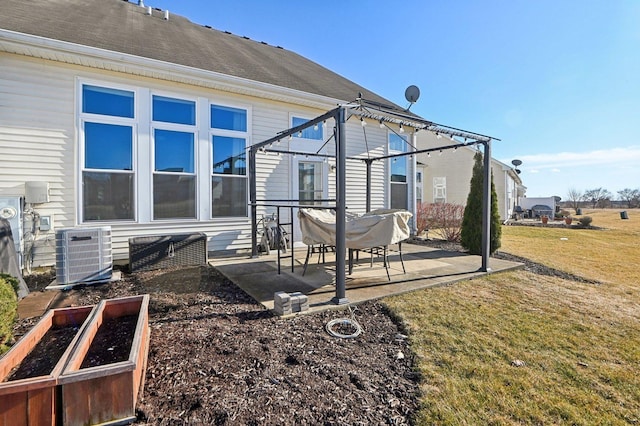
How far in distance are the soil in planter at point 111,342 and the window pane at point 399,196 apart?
8.06 m

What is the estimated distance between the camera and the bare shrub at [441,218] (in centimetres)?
980

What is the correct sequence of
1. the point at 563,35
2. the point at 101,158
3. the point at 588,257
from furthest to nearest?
the point at 563,35, the point at 588,257, the point at 101,158

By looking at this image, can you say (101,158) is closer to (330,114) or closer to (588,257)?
(330,114)

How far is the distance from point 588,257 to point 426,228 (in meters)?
4.14

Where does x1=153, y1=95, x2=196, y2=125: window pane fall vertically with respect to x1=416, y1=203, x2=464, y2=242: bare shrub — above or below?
above

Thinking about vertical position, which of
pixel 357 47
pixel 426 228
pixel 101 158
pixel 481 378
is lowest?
pixel 481 378

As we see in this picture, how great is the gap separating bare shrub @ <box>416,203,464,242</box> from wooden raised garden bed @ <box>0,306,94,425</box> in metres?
9.35

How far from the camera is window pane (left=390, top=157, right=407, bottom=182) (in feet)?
31.1

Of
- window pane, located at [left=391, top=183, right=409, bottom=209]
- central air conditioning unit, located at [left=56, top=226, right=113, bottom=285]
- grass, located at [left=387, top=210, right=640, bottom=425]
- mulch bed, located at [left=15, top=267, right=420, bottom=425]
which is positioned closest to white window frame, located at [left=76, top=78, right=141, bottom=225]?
central air conditioning unit, located at [left=56, top=226, right=113, bottom=285]

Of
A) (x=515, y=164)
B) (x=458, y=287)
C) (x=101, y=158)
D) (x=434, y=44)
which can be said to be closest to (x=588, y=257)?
(x=458, y=287)

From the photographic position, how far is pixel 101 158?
17.8ft

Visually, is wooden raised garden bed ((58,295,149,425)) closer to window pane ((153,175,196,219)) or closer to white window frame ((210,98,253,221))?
window pane ((153,175,196,219))

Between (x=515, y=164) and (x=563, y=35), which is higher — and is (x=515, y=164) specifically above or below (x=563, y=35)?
below

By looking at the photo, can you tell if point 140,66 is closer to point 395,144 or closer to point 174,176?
point 174,176
